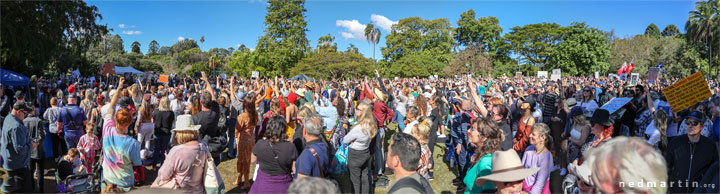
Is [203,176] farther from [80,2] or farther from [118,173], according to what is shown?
[80,2]

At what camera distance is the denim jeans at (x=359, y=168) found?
4.78 meters

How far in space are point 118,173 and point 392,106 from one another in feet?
27.3

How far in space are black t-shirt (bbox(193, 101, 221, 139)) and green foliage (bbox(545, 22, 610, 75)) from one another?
5239cm

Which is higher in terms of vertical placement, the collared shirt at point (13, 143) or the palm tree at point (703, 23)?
the palm tree at point (703, 23)

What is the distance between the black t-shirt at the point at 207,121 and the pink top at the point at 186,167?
192 cm

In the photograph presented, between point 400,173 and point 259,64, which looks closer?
point 400,173

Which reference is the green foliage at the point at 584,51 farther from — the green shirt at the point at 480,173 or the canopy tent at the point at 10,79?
the canopy tent at the point at 10,79

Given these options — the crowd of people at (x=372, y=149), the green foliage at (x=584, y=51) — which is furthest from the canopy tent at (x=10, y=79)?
the green foliage at (x=584, y=51)

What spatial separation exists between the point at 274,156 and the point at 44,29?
18.8 meters

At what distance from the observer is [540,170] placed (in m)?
3.58

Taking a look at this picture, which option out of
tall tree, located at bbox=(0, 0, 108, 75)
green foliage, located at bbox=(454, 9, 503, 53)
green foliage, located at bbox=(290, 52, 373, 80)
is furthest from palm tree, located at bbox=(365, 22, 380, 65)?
tall tree, located at bbox=(0, 0, 108, 75)

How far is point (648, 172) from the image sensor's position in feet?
5.44

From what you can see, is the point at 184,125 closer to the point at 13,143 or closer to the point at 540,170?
the point at 13,143

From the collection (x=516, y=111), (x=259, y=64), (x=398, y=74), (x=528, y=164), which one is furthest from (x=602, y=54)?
(x=528, y=164)
